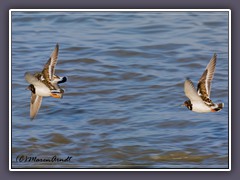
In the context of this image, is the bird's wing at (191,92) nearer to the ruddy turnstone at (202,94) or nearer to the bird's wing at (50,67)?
the ruddy turnstone at (202,94)

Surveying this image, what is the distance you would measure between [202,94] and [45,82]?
4.74 feet

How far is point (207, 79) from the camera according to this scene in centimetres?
1133

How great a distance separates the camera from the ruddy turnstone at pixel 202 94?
1118 centimetres

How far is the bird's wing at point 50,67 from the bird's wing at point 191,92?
123 centimetres

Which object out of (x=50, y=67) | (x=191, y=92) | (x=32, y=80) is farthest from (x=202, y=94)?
(x=32, y=80)

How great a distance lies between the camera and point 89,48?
38.0 ft

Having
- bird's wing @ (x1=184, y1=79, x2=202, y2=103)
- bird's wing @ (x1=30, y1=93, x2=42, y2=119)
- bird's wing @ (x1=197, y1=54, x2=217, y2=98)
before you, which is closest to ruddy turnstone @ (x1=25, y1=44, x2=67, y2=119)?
bird's wing @ (x1=30, y1=93, x2=42, y2=119)

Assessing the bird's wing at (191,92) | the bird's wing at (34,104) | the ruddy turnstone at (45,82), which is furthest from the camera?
the bird's wing at (34,104)

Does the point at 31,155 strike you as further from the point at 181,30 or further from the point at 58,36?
the point at 181,30

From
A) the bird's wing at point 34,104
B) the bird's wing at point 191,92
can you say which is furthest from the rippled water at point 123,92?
the bird's wing at point 191,92

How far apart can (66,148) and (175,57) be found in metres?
1.38

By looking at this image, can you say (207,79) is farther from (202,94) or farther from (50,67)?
(50,67)

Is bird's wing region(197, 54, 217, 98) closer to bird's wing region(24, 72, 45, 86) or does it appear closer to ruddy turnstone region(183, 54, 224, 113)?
ruddy turnstone region(183, 54, 224, 113)

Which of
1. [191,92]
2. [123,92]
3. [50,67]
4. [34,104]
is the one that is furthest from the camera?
[123,92]
